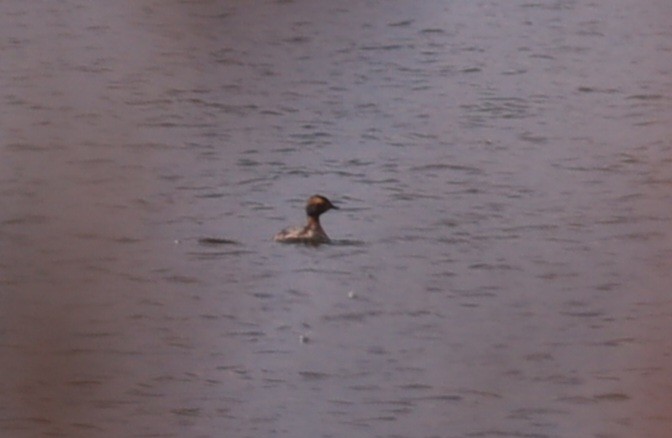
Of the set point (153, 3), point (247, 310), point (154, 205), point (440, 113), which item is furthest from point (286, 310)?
point (153, 3)

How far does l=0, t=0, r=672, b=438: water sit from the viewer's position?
28.7 inches

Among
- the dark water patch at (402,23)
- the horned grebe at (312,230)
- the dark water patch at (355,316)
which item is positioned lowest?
the horned grebe at (312,230)

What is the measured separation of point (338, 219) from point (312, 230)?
0.10 m

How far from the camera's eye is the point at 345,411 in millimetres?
1209

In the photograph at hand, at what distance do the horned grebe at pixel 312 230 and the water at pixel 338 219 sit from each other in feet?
0.05

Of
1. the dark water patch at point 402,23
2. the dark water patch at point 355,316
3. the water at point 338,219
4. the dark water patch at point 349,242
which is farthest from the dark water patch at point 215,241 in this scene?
the dark water patch at point 402,23

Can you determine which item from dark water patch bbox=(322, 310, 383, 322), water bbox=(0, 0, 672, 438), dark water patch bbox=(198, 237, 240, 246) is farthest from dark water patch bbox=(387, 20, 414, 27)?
dark water patch bbox=(198, 237, 240, 246)

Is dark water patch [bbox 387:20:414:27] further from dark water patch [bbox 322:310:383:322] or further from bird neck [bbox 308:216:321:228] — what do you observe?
bird neck [bbox 308:216:321:228]

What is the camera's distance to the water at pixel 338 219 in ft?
2.39

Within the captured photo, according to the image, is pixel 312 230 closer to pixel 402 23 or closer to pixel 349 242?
pixel 349 242

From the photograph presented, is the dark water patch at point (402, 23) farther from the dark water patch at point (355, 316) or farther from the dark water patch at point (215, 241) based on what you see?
the dark water patch at point (215, 241)

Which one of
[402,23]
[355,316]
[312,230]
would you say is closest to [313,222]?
[312,230]

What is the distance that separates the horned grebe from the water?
0.02 metres

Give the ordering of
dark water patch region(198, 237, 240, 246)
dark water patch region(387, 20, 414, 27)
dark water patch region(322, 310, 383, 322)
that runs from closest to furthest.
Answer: dark water patch region(387, 20, 414, 27), dark water patch region(322, 310, 383, 322), dark water patch region(198, 237, 240, 246)
